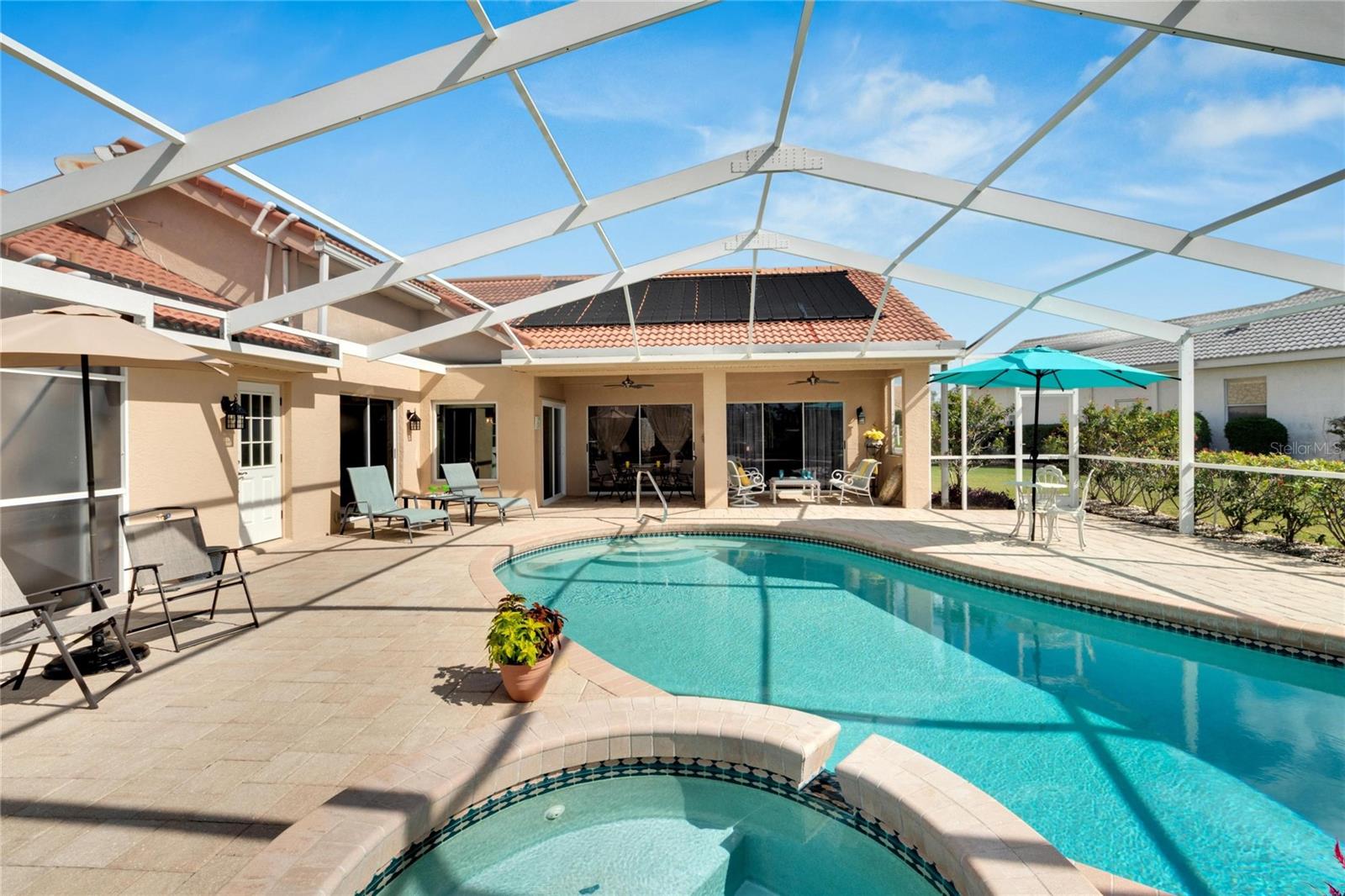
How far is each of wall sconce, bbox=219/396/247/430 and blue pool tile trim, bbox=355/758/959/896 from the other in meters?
7.06

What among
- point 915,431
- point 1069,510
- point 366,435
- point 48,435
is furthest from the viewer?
point 915,431

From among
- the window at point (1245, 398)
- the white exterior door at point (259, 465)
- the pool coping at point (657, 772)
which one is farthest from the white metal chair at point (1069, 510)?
the window at point (1245, 398)

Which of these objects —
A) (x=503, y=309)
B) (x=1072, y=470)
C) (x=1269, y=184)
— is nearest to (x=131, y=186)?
(x=503, y=309)

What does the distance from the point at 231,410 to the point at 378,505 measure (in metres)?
2.67

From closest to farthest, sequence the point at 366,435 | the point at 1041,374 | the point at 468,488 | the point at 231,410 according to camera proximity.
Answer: the point at 231,410 < the point at 1041,374 < the point at 366,435 < the point at 468,488

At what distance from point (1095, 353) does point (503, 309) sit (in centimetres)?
2222

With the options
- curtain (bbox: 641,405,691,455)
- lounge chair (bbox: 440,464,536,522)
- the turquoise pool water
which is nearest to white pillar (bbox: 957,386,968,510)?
the turquoise pool water

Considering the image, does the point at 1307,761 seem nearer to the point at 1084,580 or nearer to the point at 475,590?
the point at 1084,580

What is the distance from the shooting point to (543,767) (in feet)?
10.5

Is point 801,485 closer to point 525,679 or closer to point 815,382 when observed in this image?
point 815,382

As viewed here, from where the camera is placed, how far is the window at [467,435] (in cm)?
1268

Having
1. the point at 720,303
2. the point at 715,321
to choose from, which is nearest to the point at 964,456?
the point at 715,321

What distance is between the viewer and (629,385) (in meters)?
14.3

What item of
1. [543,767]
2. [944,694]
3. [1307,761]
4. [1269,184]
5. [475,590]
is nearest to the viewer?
[543,767]
